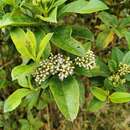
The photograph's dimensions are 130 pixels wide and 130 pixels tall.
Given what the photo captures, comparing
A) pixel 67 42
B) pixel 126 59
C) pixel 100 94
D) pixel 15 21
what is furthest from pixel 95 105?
pixel 15 21

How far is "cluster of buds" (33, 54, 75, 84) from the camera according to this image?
1.19m

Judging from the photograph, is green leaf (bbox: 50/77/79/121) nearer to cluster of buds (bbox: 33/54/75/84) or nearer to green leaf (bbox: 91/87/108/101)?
cluster of buds (bbox: 33/54/75/84)

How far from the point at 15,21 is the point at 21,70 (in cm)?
14

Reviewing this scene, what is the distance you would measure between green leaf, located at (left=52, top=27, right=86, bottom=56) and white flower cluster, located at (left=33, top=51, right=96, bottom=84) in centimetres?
5

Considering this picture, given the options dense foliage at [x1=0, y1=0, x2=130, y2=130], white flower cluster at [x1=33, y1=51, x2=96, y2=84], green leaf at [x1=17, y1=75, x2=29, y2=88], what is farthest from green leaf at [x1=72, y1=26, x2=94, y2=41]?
green leaf at [x1=17, y1=75, x2=29, y2=88]

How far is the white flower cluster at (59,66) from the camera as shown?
119 cm

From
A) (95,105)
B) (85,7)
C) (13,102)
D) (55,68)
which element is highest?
(85,7)

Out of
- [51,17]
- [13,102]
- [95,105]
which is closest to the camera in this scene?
[51,17]

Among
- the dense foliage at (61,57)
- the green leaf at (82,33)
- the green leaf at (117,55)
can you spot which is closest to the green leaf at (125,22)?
the dense foliage at (61,57)

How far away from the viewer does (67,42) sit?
1.18m

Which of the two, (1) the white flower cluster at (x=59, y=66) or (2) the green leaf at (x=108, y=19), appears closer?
(1) the white flower cluster at (x=59, y=66)

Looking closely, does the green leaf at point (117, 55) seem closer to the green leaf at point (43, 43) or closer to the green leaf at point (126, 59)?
the green leaf at point (126, 59)

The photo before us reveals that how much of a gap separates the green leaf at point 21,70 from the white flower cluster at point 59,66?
29 millimetres

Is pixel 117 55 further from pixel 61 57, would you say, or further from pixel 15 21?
pixel 15 21
